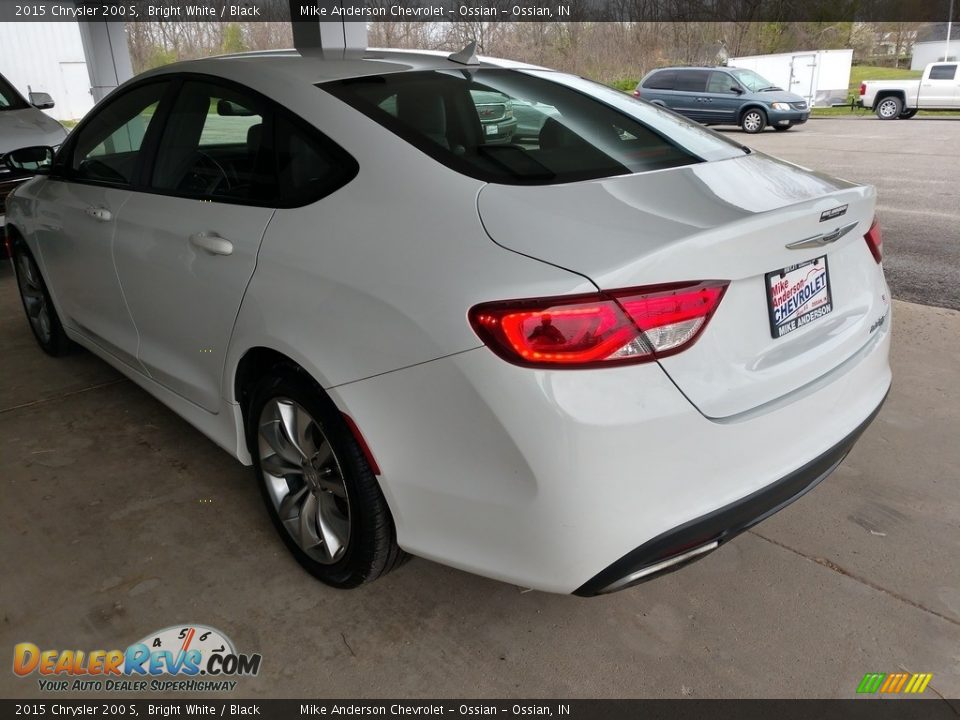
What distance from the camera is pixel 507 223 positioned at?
1726 mm

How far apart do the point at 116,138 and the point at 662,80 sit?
59.7 feet

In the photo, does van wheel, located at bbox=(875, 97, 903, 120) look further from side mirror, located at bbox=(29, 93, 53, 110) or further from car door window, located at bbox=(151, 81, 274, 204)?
car door window, located at bbox=(151, 81, 274, 204)

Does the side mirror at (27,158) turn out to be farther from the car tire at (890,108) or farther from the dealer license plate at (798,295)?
the car tire at (890,108)

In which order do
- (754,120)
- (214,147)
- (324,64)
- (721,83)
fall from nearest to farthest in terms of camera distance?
(324,64) < (214,147) < (754,120) < (721,83)

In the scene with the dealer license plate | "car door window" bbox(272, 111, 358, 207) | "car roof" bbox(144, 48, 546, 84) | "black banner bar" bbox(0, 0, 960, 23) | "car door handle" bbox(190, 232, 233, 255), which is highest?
"black banner bar" bbox(0, 0, 960, 23)

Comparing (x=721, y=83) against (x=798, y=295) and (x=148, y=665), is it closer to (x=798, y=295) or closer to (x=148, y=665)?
(x=798, y=295)

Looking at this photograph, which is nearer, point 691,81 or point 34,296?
point 34,296

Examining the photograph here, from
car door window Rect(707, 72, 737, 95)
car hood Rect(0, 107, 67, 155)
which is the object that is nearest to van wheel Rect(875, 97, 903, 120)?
car door window Rect(707, 72, 737, 95)

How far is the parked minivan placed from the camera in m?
18.0

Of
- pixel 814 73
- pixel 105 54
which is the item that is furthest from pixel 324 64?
pixel 814 73

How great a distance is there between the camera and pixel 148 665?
6.93 feet

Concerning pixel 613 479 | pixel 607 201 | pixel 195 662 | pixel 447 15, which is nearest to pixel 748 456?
pixel 613 479

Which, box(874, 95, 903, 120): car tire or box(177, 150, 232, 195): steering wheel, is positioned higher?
box(177, 150, 232, 195): steering wheel
